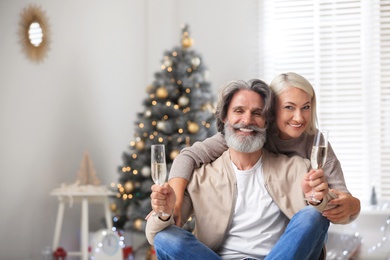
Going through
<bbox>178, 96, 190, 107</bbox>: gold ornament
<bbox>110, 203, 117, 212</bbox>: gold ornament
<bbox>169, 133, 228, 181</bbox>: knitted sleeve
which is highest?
<bbox>178, 96, 190, 107</bbox>: gold ornament

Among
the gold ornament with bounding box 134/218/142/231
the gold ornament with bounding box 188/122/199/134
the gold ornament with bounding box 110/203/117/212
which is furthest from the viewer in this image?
the gold ornament with bounding box 110/203/117/212

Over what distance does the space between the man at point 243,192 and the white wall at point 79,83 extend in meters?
3.23

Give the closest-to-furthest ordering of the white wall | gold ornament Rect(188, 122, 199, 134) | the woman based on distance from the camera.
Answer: the woman → gold ornament Rect(188, 122, 199, 134) → the white wall

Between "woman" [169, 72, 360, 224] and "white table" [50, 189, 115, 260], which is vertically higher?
"woman" [169, 72, 360, 224]

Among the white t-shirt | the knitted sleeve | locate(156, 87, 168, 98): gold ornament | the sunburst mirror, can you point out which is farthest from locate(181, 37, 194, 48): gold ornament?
the white t-shirt

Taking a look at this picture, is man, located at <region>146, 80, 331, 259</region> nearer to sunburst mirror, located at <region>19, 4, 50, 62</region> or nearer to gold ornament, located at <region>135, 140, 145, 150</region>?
gold ornament, located at <region>135, 140, 145, 150</region>

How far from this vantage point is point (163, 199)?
2645mm

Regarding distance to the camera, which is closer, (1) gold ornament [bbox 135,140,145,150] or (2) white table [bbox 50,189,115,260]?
(1) gold ornament [bbox 135,140,145,150]

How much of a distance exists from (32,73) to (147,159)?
1.37 meters

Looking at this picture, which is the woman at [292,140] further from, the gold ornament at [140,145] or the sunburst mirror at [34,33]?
the sunburst mirror at [34,33]

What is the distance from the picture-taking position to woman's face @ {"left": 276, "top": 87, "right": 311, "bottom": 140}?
9.44ft

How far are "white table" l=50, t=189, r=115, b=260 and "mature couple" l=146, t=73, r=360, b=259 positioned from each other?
293 centimetres

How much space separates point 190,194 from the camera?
297cm

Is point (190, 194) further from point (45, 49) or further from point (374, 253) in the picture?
point (45, 49)
